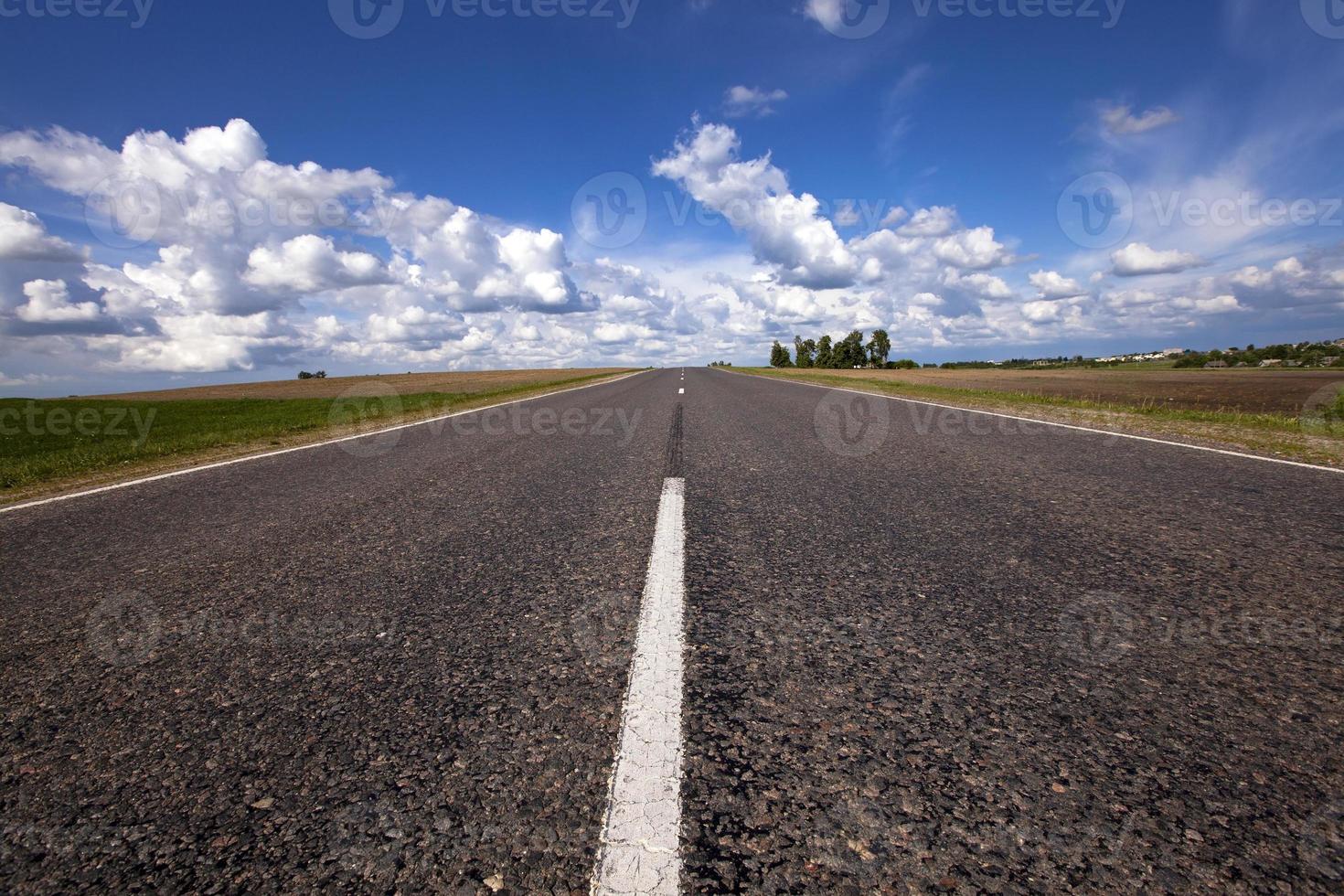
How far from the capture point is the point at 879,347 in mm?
108500

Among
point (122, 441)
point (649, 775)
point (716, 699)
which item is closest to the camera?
point (649, 775)

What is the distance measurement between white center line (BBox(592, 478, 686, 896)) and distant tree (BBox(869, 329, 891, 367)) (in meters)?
114

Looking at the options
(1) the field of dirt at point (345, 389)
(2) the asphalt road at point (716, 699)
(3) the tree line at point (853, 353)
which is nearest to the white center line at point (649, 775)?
(2) the asphalt road at point (716, 699)

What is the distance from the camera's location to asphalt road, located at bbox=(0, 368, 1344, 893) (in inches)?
52.7

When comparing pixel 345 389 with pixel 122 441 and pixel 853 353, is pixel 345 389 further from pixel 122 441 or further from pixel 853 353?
pixel 853 353

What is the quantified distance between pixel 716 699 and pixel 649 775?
0.41m

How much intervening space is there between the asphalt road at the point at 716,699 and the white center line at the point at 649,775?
38 millimetres

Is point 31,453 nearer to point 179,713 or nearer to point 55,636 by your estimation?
point 55,636

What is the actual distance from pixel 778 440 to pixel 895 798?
656 centimetres

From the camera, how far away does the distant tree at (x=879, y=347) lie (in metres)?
108

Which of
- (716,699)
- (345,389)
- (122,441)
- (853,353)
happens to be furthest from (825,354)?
(716,699)

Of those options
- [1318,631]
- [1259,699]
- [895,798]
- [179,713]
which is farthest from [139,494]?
[1318,631]

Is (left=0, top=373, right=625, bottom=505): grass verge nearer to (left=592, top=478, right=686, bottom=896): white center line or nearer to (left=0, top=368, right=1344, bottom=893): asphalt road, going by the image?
(left=0, top=368, right=1344, bottom=893): asphalt road

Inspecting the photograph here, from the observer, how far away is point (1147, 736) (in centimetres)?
172
